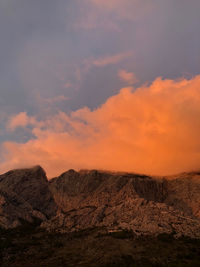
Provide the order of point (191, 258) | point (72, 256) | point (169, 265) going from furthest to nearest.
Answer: point (72, 256), point (191, 258), point (169, 265)

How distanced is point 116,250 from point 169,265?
47.0m

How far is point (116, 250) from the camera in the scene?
188m

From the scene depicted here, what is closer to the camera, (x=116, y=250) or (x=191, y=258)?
(x=191, y=258)

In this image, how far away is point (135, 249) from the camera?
188500 mm

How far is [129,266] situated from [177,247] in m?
49.5

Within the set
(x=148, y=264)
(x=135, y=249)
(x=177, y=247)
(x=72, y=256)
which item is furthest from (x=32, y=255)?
(x=177, y=247)

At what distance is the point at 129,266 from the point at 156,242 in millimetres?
50283

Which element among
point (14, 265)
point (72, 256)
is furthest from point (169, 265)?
point (14, 265)

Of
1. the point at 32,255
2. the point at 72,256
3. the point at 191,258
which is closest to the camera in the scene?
the point at 191,258

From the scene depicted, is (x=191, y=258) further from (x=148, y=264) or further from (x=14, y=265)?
(x=14, y=265)

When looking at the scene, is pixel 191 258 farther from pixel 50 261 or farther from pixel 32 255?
pixel 32 255

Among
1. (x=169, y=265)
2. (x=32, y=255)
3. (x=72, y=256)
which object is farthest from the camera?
(x=32, y=255)

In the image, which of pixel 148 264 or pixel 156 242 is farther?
pixel 156 242

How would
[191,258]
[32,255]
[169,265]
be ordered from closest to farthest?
[169,265], [191,258], [32,255]
